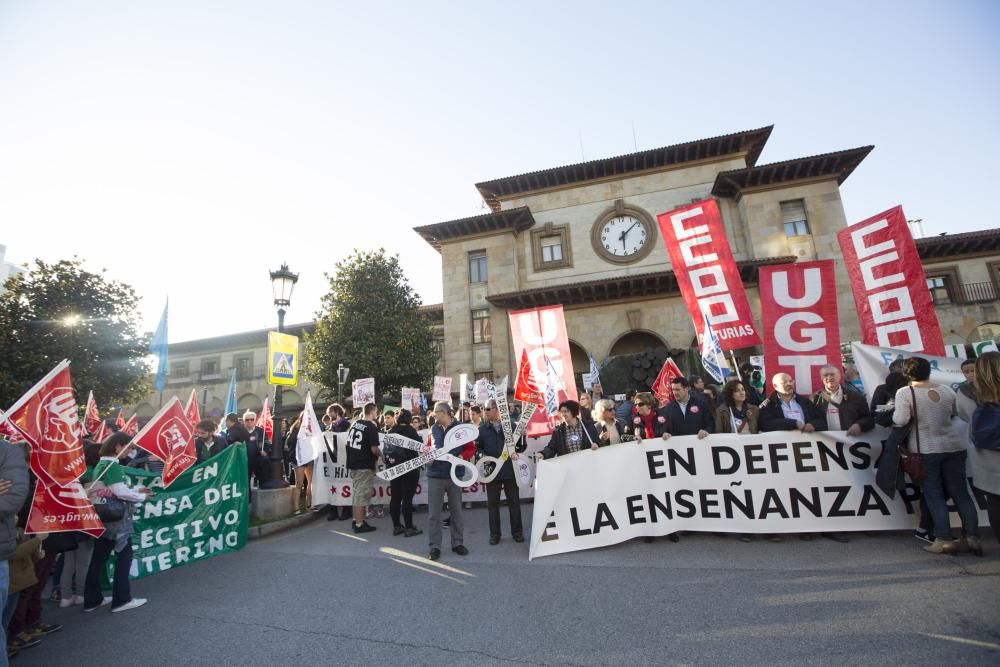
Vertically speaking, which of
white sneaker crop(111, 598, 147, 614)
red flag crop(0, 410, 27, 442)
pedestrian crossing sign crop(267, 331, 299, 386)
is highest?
pedestrian crossing sign crop(267, 331, 299, 386)

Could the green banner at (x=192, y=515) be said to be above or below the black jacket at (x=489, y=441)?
below

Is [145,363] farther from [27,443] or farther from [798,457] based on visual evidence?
[798,457]

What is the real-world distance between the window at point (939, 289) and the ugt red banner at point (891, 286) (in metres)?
22.6

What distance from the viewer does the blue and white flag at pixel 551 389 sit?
780 centimetres

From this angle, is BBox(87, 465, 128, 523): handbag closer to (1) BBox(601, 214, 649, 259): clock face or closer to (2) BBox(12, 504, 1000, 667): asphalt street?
(2) BBox(12, 504, 1000, 667): asphalt street

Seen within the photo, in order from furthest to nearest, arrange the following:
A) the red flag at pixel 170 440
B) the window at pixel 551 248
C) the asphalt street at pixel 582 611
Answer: the window at pixel 551 248
the red flag at pixel 170 440
the asphalt street at pixel 582 611

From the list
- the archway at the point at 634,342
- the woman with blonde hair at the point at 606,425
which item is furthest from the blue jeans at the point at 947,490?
the archway at the point at 634,342

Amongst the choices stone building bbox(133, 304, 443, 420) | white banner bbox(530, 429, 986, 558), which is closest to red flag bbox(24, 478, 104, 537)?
white banner bbox(530, 429, 986, 558)

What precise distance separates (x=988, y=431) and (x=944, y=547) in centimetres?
136

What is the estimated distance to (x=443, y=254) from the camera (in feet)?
82.5

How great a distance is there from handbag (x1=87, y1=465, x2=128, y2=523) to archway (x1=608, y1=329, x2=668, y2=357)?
19514 millimetres

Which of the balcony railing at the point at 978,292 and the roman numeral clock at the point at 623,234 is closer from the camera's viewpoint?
the roman numeral clock at the point at 623,234

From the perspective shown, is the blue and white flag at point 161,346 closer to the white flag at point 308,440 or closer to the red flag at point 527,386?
the white flag at point 308,440

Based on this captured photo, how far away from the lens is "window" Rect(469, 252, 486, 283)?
24484 mm
